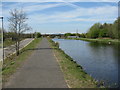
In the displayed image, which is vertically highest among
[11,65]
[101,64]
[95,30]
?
[95,30]

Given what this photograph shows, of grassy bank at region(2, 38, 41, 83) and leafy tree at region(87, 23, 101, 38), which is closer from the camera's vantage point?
grassy bank at region(2, 38, 41, 83)

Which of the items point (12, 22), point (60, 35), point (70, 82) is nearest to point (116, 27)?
point (12, 22)

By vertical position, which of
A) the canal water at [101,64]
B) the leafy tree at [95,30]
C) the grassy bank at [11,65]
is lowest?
the canal water at [101,64]

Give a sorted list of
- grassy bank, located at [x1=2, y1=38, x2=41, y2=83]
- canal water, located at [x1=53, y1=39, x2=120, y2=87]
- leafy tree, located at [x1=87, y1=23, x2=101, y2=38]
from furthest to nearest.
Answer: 1. leafy tree, located at [x1=87, y1=23, x2=101, y2=38]
2. canal water, located at [x1=53, y1=39, x2=120, y2=87]
3. grassy bank, located at [x1=2, y1=38, x2=41, y2=83]

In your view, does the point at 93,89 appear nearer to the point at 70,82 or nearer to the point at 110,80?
the point at 70,82

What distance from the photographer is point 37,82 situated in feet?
25.0

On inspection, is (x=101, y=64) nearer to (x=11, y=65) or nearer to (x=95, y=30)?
(x=11, y=65)

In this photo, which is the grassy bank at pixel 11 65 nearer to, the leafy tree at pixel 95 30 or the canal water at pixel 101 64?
the canal water at pixel 101 64

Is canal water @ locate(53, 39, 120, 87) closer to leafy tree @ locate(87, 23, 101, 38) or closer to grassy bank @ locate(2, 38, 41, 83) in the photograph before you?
grassy bank @ locate(2, 38, 41, 83)

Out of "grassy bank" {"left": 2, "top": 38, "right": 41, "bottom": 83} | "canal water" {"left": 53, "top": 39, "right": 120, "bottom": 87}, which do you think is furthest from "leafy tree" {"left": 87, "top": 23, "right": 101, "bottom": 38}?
"grassy bank" {"left": 2, "top": 38, "right": 41, "bottom": 83}

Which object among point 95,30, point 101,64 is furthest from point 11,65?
point 95,30

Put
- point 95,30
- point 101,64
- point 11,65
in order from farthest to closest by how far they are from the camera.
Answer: point 95,30 < point 101,64 < point 11,65

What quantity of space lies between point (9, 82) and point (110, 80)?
5769 millimetres

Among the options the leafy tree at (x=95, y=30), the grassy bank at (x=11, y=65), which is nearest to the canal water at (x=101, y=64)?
the grassy bank at (x=11, y=65)
